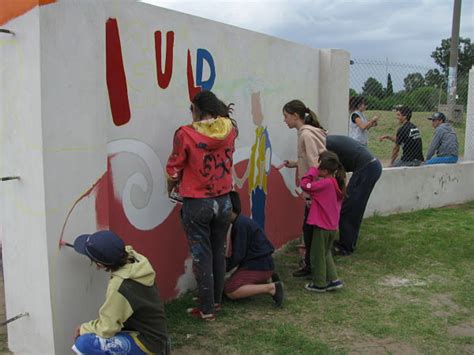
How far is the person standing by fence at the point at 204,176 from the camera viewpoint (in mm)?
3680

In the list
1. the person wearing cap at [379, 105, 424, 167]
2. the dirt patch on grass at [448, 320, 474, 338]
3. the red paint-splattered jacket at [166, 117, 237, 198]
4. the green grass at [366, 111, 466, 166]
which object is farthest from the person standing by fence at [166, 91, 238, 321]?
the green grass at [366, 111, 466, 166]

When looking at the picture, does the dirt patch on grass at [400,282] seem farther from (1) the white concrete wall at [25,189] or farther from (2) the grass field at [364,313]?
(1) the white concrete wall at [25,189]

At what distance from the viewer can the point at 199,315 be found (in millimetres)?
4027

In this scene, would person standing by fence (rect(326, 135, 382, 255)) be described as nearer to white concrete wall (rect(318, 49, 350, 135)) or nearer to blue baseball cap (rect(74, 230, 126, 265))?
white concrete wall (rect(318, 49, 350, 135))

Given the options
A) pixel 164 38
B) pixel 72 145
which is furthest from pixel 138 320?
pixel 164 38

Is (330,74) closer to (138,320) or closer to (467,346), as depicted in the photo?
(467,346)

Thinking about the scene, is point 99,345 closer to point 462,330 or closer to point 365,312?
point 365,312

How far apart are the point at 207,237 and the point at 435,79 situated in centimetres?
678

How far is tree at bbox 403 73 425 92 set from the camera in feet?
26.3

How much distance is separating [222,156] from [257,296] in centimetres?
136

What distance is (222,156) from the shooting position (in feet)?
12.6

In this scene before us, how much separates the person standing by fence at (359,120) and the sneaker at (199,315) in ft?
14.3

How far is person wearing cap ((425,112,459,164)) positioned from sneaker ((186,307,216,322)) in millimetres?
5838

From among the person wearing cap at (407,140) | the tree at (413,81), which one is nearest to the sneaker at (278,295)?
the person wearing cap at (407,140)
